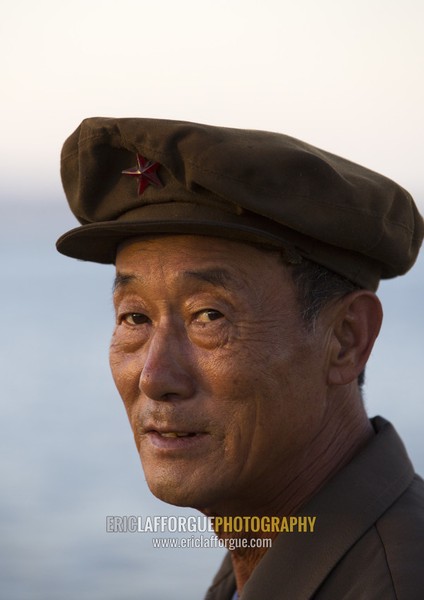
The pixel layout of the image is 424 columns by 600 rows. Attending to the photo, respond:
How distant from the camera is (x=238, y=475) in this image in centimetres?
316

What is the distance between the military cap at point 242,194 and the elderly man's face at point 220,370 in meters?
0.09

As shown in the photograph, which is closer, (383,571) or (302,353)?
(383,571)

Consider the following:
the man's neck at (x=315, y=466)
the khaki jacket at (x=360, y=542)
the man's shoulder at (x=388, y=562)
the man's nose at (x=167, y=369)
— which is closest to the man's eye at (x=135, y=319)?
the man's nose at (x=167, y=369)

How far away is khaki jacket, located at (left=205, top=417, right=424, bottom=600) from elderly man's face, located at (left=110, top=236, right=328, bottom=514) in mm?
190

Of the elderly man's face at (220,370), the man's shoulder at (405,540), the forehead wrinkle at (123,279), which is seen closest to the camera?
the man's shoulder at (405,540)

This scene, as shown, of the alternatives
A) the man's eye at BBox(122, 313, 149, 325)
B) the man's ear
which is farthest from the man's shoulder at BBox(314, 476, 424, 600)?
the man's eye at BBox(122, 313, 149, 325)

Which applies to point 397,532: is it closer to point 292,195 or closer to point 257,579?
point 257,579

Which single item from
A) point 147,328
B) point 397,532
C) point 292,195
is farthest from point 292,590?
point 292,195

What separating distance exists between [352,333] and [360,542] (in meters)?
0.61

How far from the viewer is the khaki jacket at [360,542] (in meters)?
2.91

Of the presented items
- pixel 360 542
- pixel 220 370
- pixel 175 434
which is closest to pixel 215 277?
pixel 220 370

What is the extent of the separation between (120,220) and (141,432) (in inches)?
23.8

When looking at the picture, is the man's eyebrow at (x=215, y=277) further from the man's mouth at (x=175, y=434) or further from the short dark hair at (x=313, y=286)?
the man's mouth at (x=175, y=434)

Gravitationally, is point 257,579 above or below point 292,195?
below
